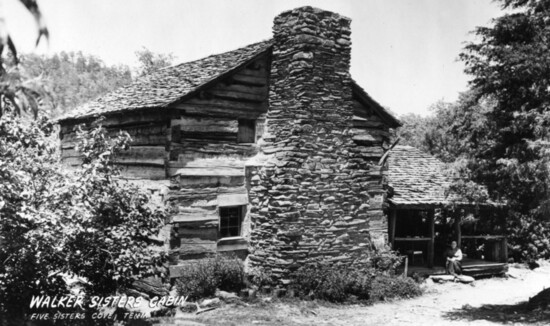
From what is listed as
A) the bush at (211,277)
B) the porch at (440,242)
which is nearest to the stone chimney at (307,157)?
the bush at (211,277)

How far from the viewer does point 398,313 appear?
43.8ft

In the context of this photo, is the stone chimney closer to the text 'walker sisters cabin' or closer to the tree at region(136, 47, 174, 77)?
the text 'walker sisters cabin'

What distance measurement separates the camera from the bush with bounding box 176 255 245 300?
512 inches

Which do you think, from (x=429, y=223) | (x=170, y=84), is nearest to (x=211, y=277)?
(x=170, y=84)

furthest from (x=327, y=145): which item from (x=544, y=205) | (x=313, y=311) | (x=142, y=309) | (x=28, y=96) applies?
(x=28, y=96)

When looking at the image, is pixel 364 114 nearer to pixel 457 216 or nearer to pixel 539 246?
pixel 457 216

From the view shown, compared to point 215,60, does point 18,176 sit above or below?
below

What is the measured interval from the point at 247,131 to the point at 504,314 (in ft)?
29.8

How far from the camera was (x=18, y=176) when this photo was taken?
26.2ft

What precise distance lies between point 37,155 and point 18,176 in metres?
2.93

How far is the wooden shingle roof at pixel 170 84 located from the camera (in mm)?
14344

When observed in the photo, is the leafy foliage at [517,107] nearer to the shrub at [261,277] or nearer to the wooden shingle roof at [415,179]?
the wooden shingle roof at [415,179]

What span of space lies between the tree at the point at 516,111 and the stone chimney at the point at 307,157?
3816 mm

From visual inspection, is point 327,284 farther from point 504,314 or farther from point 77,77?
point 77,77
